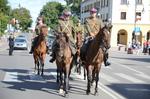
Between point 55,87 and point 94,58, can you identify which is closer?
point 94,58

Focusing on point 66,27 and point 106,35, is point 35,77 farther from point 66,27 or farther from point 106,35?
point 106,35

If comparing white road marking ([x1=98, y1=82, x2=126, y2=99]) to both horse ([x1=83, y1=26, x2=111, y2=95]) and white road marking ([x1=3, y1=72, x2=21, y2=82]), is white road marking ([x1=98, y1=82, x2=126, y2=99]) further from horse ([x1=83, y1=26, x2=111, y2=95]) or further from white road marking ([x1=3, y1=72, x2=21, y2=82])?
white road marking ([x1=3, y1=72, x2=21, y2=82])

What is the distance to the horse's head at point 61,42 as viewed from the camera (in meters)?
15.0

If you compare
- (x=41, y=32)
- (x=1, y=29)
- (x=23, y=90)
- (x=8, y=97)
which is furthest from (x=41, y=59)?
(x=1, y=29)

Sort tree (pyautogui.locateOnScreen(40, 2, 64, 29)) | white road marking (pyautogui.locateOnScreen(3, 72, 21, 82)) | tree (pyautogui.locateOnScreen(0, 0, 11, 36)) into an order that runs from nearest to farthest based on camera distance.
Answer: white road marking (pyautogui.locateOnScreen(3, 72, 21, 82)), tree (pyautogui.locateOnScreen(0, 0, 11, 36)), tree (pyautogui.locateOnScreen(40, 2, 64, 29))

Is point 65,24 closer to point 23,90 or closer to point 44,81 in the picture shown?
point 23,90

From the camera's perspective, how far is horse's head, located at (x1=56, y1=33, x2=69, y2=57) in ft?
49.1

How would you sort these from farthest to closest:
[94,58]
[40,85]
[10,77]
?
1. [10,77]
2. [40,85]
3. [94,58]

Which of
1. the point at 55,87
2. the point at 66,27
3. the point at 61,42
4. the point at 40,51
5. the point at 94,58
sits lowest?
the point at 55,87

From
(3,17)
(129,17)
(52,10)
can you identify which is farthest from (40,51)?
(52,10)

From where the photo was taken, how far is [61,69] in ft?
51.1

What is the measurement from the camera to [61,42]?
15.0m

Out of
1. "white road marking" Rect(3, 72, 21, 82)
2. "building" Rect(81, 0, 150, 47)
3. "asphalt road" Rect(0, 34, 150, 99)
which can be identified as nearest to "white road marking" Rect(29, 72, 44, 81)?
"asphalt road" Rect(0, 34, 150, 99)

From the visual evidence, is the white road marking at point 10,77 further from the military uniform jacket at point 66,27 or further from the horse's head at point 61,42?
the horse's head at point 61,42
